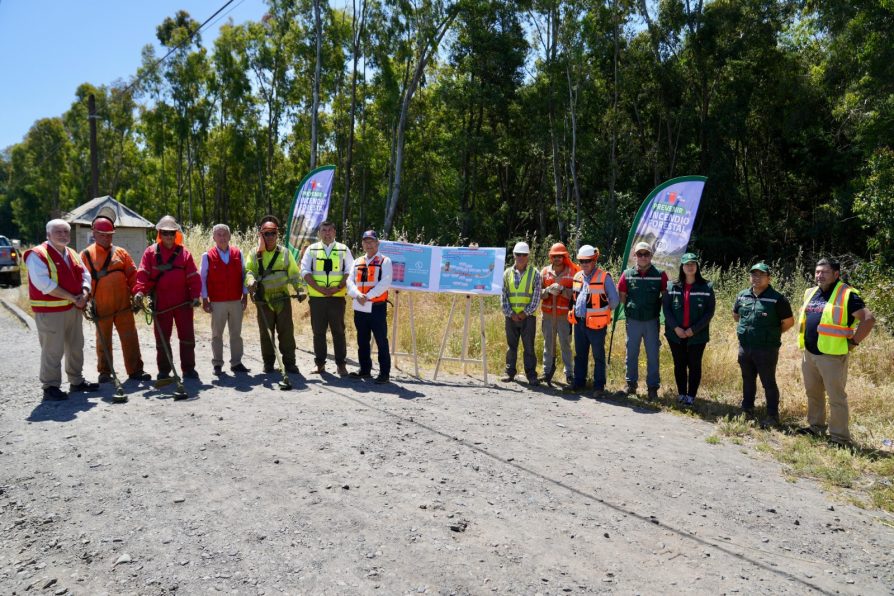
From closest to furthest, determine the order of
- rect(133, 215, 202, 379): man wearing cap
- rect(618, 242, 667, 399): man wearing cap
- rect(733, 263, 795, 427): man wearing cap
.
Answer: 1. rect(733, 263, 795, 427): man wearing cap
2. rect(133, 215, 202, 379): man wearing cap
3. rect(618, 242, 667, 399): man wearing cap

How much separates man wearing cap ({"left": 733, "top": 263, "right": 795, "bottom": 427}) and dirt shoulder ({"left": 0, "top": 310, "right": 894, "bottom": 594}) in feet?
3.07

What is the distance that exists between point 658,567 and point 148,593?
2876 mm

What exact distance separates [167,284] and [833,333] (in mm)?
7525

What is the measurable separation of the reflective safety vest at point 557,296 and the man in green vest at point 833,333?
2877 mm

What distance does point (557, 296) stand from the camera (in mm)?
8367

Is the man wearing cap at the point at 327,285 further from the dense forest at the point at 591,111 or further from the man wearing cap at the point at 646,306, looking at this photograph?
Result: the dense forest at the point at 591,111

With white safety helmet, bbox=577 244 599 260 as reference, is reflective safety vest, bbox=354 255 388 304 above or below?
below

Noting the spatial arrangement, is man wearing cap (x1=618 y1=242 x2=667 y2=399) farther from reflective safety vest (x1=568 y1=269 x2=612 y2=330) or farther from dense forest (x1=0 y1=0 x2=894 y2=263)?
dense forest (x1=0 y1=0 x2=894 y2=263)

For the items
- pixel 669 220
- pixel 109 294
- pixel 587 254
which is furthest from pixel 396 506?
pixel 669 220

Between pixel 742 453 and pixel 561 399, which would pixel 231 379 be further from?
pixel 742 453

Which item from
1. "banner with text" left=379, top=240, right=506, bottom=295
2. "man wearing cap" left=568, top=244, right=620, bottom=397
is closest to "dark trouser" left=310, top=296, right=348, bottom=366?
"banner with text" left=379, top=240, right=506, bottom=295

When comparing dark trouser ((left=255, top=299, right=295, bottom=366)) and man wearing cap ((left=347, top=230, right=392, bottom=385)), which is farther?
dark trouser ((left=255, top=299, right=295, bottom=366))

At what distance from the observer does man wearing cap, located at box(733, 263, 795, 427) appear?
6.79 m

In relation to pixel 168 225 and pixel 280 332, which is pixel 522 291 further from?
pixel 168 225
